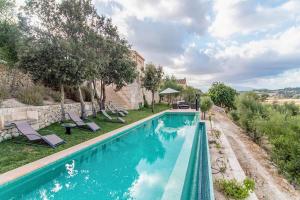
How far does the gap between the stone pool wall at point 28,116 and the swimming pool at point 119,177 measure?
314 cm

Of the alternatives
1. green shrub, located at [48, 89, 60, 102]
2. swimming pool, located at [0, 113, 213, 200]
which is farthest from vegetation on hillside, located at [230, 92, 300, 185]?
green shrub, located at [48, 89, 60, 102]

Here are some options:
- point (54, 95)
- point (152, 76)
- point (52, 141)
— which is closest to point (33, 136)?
point (52, 141)

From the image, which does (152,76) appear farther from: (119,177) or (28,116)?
(119,177)

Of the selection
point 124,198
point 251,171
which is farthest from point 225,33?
point 124,198

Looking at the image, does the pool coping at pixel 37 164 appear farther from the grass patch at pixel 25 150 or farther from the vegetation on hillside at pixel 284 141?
the vegetation on hillside at pixel 284 141

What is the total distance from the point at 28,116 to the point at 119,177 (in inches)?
253

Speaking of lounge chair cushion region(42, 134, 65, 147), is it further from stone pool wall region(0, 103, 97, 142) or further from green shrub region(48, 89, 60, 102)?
green shrub region(48, 89, 60, 102)

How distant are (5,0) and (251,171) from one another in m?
16.9

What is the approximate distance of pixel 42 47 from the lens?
10.6 meters

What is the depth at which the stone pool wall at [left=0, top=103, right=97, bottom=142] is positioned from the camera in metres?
8.52

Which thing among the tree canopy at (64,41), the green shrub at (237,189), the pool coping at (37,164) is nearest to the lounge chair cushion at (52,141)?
the pool coping at (37,164)

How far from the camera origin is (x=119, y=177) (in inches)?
237

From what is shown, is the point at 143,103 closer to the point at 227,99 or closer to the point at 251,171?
the point at 227,99

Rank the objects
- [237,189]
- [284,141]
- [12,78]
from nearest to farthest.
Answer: [237,189] → [284,141] → [12,78]
